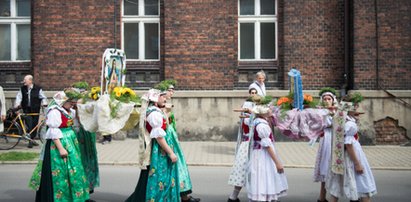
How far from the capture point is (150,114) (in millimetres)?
7156

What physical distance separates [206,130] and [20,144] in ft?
17.4

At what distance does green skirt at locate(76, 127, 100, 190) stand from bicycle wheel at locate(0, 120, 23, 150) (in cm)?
684

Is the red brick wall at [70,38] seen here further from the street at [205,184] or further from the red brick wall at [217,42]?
the street at [205,184]

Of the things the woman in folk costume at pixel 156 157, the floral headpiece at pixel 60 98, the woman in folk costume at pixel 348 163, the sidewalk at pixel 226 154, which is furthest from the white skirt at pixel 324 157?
the floral headpiece at pixel 60 98

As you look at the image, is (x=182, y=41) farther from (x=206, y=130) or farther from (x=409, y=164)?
(x=409, y=164)

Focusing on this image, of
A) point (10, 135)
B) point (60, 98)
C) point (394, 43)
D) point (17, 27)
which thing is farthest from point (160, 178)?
point (17, 27)

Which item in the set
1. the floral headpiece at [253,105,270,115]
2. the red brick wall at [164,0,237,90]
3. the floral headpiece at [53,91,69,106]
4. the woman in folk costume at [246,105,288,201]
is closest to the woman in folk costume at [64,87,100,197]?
the floral headpiece at [53,91,69,106]

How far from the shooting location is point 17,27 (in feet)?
55.1

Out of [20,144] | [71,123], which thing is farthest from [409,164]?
[20,144]

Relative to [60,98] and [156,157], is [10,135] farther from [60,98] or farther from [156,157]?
[156,157]

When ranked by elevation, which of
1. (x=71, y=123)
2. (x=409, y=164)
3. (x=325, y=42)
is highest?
(x=325, y=42)

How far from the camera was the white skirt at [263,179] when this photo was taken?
708 centimetres

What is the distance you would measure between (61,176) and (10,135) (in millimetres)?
7617

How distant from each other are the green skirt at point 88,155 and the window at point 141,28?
836 cm
